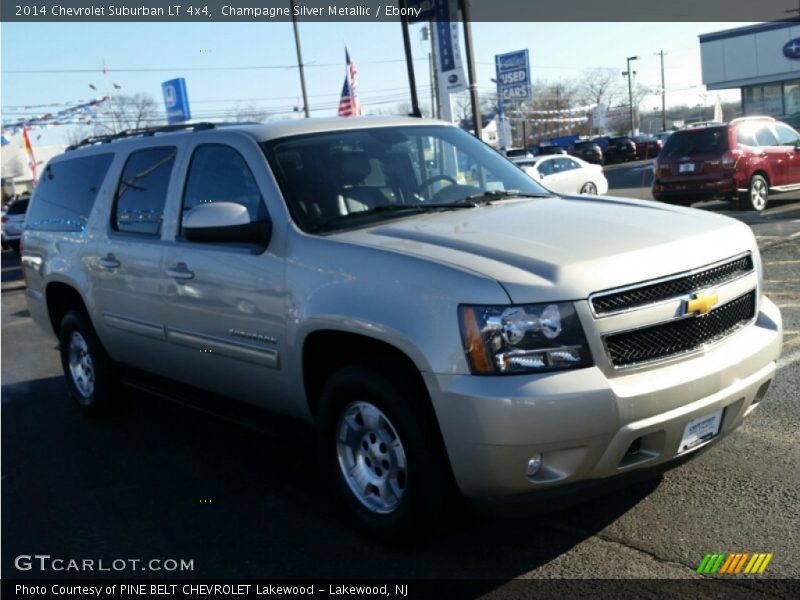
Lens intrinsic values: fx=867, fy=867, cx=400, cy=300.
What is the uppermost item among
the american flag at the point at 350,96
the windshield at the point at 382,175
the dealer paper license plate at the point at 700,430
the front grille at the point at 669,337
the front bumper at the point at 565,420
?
the american flag at the point at 350,96

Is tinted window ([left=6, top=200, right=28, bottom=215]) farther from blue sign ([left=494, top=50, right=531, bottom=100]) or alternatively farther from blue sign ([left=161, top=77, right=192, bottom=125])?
blue sign ([left=494, top=50, right=531, bottom=100])

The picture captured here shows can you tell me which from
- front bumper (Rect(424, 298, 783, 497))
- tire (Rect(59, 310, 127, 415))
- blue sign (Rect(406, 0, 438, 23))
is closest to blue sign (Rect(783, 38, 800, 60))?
blue sign (Rect(406, 0, 438, 23))

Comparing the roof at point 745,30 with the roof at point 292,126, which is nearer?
the roof at point 292,126

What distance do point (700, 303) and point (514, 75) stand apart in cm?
3624

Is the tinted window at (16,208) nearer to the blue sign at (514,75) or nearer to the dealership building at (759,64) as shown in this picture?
the blue sign at (514,75)

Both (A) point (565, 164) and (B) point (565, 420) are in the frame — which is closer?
(B) point (565, 420)

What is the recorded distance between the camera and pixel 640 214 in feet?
13.6

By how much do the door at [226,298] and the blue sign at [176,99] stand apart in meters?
28.7

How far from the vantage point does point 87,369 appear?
254 inches

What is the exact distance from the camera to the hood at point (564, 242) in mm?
3301

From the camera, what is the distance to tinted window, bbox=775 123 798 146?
54.5ft

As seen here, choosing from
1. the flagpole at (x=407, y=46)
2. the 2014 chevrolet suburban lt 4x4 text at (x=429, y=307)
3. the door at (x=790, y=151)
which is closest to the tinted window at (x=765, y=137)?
the door at (x=790, y=151)

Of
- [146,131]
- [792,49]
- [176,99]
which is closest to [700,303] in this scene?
[146,131]

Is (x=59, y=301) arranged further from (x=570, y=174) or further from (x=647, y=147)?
(x=647, y=147)
